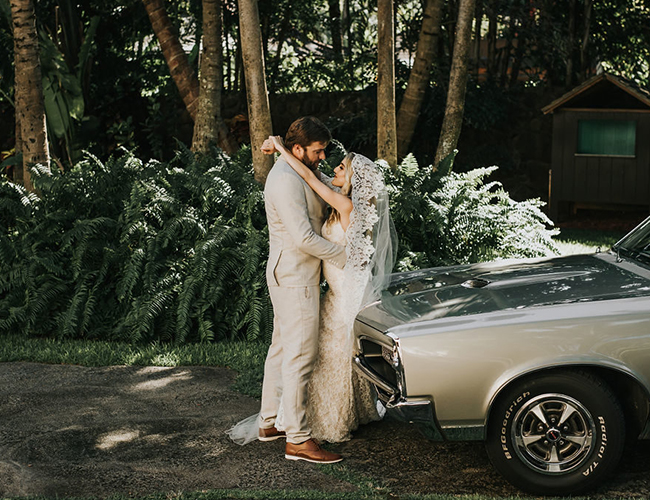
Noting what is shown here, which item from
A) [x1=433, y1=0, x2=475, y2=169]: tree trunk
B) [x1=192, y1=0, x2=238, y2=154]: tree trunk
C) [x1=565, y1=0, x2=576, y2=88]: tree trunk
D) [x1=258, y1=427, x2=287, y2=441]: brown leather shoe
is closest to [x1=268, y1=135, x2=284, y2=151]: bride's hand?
[x1=258, y1=427, x2=287, y2=441]: brown leather shoe

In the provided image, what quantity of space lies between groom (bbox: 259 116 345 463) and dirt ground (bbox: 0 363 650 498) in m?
0.27

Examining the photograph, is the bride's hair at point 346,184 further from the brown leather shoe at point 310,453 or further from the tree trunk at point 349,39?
the tree trunk at point 349,39

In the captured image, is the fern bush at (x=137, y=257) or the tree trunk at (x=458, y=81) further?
the tree trunk at (x=458, y=81)

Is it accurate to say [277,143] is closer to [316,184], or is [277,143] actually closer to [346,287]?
[316,184]

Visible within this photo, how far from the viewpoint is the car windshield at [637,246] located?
5324mm

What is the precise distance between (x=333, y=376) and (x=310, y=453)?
542 mm

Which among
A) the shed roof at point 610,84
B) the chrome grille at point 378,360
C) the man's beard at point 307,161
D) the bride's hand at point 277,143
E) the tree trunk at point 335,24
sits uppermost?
the tree trunk at point 335,24

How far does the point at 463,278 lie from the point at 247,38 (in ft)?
13.5

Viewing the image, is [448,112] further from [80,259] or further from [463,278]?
[463,278]

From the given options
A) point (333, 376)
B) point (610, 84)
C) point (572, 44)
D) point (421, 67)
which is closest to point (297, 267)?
point (333, 376)

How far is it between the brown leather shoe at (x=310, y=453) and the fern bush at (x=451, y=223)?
3.41m

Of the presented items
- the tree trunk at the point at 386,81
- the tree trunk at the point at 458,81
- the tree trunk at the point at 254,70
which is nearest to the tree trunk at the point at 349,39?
A: the tree trunk at the point at 458,81

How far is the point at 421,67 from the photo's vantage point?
1116 centimetres

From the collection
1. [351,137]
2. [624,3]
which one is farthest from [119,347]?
[624,3]
